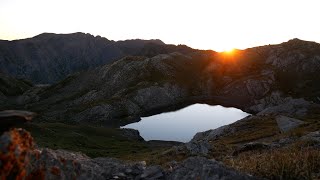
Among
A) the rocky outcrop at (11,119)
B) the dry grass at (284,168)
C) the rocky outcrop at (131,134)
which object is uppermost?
the rocky outcrop at (11,119)

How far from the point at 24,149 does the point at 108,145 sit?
120313 millimetres

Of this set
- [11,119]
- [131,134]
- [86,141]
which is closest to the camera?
[11,119]

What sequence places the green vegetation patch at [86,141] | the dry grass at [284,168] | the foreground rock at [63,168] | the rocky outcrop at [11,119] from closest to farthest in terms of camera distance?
the foreground rock at [63,168] < the rocky outcrop at [11,119] < the dry grass at [284,168] < the green vegetation patch at [86,141]

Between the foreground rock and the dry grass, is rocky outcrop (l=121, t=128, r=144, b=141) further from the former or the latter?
the dry grass

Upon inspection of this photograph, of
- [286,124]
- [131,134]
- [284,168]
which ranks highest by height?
[284,168]

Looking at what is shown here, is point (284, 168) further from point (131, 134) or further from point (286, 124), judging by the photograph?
point (131, 134)

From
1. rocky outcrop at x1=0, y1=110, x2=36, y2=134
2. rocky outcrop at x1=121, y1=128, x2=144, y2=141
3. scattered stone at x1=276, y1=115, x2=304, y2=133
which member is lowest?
rocky outcrop at x1=121, y1=128, x2=144, y2=141

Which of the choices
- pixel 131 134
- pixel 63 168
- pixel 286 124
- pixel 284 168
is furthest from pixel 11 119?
pixel 131 134

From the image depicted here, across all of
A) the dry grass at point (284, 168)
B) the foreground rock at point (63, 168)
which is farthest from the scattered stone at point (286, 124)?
the foreground rock at point (63, 168)

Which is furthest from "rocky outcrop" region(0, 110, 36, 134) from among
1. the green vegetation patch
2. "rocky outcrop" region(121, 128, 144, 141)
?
"rocky outcrop" region(121, 128, 144, 141)

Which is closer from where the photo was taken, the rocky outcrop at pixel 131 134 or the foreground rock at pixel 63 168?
the foreground rock at pixel 63 168

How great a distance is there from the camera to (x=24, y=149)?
29.3 ft

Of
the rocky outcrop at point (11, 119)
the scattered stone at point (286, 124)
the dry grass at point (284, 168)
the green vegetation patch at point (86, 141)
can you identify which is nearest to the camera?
the rocky outcrop at point (11, 119)

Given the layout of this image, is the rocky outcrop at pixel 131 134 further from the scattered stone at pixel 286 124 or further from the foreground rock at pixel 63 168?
the foreground rock at pixel 63 168
